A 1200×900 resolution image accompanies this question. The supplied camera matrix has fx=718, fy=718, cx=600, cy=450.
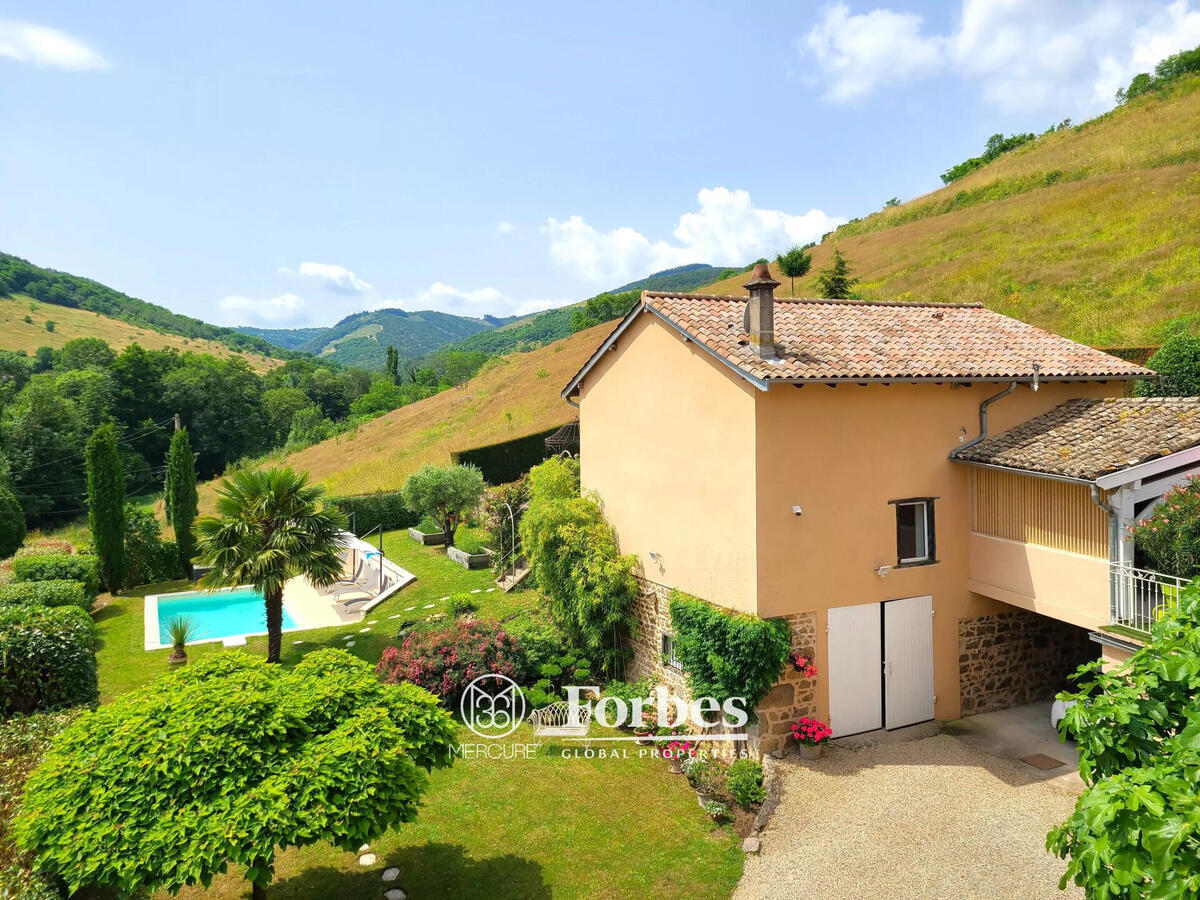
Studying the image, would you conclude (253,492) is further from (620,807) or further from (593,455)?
(620,807)

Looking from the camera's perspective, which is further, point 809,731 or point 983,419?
point 983,419

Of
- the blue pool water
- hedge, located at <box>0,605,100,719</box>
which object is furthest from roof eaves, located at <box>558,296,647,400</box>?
the blue pool water

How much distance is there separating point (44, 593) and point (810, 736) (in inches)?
708

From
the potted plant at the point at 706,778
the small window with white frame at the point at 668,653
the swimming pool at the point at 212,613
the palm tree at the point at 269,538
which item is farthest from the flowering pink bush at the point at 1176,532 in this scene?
the swimming pool at the point at 212,613

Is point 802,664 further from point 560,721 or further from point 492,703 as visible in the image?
point 492,703

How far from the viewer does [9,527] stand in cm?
2930

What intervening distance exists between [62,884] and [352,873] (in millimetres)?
3304

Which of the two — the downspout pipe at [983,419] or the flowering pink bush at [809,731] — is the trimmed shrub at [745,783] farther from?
the downspout pipe at [983,419]

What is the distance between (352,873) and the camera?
907 centimetres

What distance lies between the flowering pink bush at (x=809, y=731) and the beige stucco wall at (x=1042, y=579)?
394 cm

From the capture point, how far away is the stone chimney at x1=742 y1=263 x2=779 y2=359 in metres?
11.6

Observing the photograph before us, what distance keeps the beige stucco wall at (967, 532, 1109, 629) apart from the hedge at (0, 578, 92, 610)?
19.4 meters

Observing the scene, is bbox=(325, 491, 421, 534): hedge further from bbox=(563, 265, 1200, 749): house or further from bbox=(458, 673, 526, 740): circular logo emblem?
bbox=(563, 265, 1200, 749): house

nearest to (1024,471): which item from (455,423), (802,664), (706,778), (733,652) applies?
(802,664)
